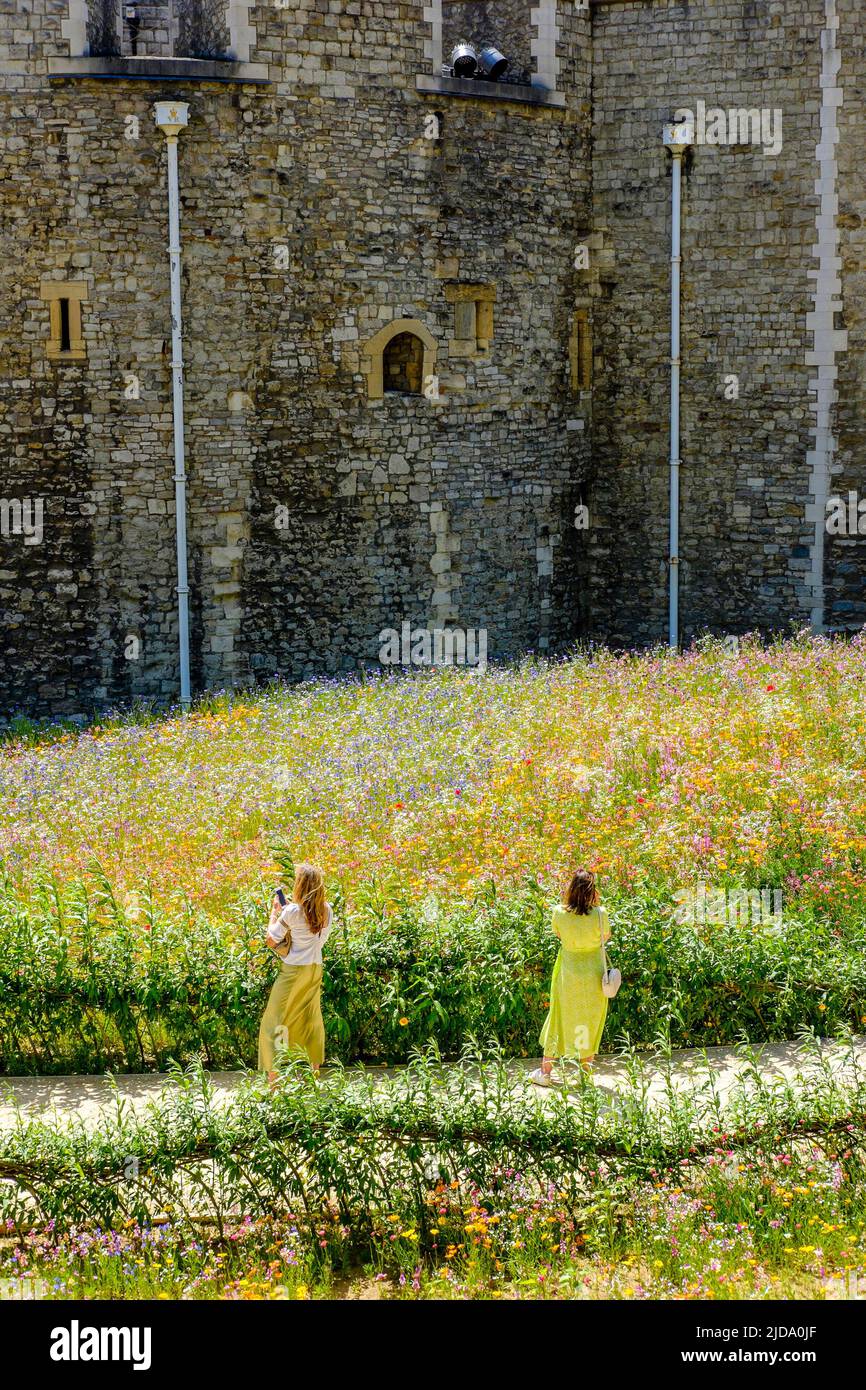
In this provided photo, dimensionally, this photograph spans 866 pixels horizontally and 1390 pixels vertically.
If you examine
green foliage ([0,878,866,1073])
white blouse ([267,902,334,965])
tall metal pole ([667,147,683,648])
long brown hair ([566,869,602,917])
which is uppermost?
tall metal pole ([667,147,683,648])

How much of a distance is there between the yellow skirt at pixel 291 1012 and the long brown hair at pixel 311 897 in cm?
22

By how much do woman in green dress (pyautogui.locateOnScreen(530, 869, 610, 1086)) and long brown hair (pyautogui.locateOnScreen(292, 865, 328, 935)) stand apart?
43.1 inches

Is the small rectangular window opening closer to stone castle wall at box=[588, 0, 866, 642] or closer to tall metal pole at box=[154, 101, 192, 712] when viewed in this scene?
tall metal pole at box=[154, 101, 192, 712]

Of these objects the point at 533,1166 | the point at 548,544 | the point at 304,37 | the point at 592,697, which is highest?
the point at 304,37

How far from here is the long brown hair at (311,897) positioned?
7.48 m

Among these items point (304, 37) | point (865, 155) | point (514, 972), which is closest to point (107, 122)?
point (304, 37)

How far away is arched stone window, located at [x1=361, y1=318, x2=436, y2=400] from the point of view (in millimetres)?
14930

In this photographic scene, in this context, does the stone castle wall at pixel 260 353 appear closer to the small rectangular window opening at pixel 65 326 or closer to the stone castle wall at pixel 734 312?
→ the small rectangular window opening at pixel 65 326

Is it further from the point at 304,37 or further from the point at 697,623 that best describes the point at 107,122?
the point at 697,623

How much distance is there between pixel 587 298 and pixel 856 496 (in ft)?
11.1

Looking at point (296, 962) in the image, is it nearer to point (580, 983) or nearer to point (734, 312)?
point (580, 983)

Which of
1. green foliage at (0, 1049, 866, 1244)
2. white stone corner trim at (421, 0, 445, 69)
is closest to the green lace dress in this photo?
green foliage at (0, 1049, 866, 1244)

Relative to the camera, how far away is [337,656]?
15.1 meters

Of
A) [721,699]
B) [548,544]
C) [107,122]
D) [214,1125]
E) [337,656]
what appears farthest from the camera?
[548,544]
